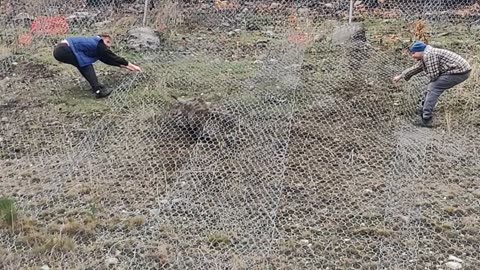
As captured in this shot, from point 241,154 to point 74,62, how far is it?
2.36 metres

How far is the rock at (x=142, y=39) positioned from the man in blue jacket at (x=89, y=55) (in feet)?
3.85

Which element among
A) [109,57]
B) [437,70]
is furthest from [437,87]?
[109,57]

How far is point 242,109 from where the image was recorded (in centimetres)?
543

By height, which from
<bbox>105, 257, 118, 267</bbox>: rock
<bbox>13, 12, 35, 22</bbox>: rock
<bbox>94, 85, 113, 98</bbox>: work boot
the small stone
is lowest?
<bbox>13, 12, 35, 22</bbox>: rock

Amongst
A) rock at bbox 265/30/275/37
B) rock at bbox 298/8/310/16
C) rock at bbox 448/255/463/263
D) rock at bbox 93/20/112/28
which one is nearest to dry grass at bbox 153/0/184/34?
rock at bbox 93/20/112/28

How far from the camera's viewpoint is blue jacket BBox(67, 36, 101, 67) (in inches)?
239

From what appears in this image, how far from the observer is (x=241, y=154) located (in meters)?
4.79

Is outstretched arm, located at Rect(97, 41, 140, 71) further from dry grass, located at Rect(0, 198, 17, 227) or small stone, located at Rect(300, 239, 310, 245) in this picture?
small stone, located at Rect(300, 239, 310, 245)

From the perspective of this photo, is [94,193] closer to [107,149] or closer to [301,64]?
[107,149]

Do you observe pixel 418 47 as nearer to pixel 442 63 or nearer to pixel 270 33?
pixel 442 63

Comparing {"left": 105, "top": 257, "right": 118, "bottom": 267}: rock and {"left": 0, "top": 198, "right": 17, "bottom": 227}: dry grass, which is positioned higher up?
{"left": 105, "top": 257, "right": 118, "bottom": 267}: rock

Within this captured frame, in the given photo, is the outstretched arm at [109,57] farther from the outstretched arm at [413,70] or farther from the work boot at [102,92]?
the outstretched arm at [413,70]

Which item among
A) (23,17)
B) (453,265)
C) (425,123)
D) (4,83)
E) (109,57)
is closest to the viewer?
(453,265)

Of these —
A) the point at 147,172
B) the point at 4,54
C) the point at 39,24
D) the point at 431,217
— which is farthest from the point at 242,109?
the point at 39,24
